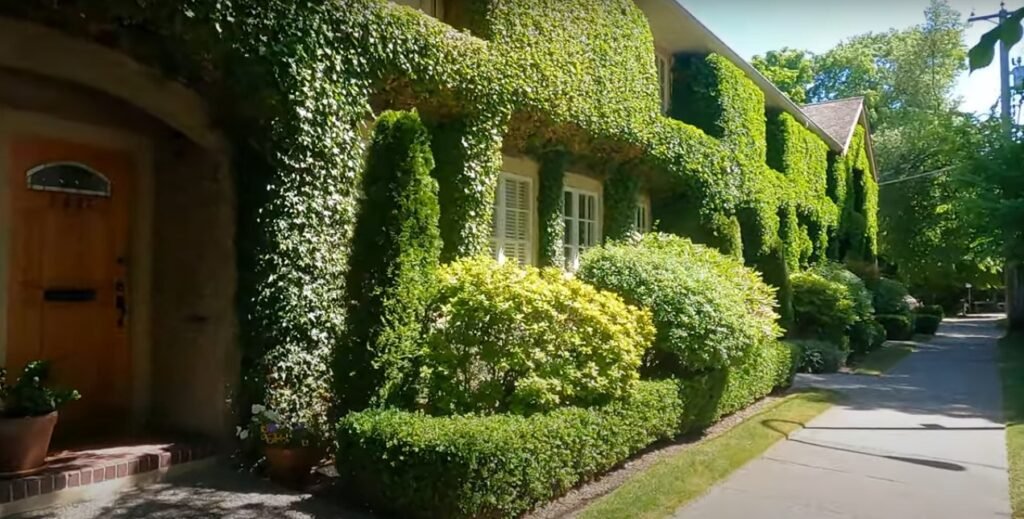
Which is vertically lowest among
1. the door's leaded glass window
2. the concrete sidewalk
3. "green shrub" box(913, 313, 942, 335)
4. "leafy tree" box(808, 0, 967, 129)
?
the concrete sidewalk

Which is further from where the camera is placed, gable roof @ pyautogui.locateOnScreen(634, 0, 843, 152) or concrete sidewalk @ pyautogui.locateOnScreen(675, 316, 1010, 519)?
gable roof @ pyautogui.locateOnScreen(634, 0, 843, 152)

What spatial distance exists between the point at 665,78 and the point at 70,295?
Answer: 1263cm

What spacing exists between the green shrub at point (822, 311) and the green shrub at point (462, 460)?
1246 centimetres

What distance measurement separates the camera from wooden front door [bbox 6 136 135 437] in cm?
618

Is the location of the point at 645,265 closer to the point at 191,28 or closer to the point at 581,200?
the point at 581,200

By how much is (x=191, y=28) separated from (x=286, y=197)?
1534 millimetres

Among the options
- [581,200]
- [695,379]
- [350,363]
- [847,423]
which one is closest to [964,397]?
[847,423]

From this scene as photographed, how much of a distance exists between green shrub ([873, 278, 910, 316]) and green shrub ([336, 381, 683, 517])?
22.4 metres

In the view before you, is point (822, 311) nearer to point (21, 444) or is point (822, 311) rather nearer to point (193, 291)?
point (193, 291)

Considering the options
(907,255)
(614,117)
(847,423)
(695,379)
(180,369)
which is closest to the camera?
(180,369)

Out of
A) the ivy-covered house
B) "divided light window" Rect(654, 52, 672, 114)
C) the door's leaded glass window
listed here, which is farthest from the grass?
"divided light window" Rect(654, 52, 672, 114)

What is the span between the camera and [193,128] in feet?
21.7

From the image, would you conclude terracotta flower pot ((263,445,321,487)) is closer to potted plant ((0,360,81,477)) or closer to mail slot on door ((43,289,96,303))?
potted plant ((0,360,81,477))

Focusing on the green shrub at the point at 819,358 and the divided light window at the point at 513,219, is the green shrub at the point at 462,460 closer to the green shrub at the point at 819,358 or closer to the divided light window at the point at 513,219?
the divided light window at the point at 513,219
